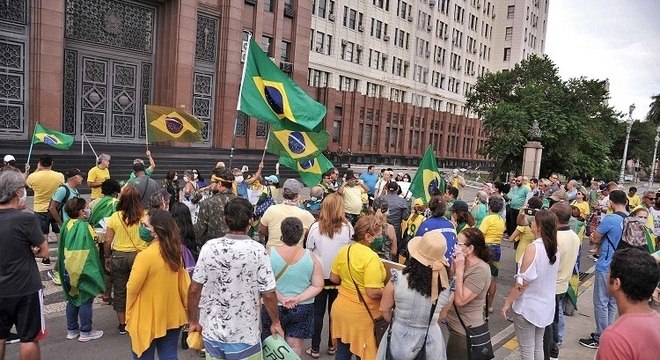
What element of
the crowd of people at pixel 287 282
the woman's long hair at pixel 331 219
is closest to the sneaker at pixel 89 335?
the crowd of people at pixel 287 282

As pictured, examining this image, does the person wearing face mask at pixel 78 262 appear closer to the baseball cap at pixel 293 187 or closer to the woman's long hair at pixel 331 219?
the baseball cap at pixel 293 187

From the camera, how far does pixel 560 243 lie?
16.4 ft

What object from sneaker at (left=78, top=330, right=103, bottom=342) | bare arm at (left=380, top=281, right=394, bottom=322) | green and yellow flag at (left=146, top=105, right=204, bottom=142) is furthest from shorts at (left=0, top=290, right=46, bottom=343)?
green and yellow flag at (left=146, top=105, right=204, bottom=142)

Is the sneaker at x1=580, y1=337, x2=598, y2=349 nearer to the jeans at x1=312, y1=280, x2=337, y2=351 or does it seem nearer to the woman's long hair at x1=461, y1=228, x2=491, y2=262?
the woman's long hair at x1=461, y1=228, x2=491, y2=262

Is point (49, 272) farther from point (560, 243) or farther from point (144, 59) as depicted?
point (144, 59)

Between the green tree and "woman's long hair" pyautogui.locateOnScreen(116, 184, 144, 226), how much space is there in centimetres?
2825

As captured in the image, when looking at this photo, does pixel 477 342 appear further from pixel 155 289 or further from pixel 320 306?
pixel 155 289

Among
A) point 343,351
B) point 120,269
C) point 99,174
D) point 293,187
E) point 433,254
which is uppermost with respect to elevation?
point 293,187

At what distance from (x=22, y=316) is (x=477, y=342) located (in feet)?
12.7

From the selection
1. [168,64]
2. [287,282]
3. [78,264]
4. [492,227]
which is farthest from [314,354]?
[168,64]

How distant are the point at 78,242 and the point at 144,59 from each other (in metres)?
22.0

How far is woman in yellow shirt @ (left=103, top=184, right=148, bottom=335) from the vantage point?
5.20 metres

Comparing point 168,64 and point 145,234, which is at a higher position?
point 168,64

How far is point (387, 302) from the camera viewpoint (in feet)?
12.2
